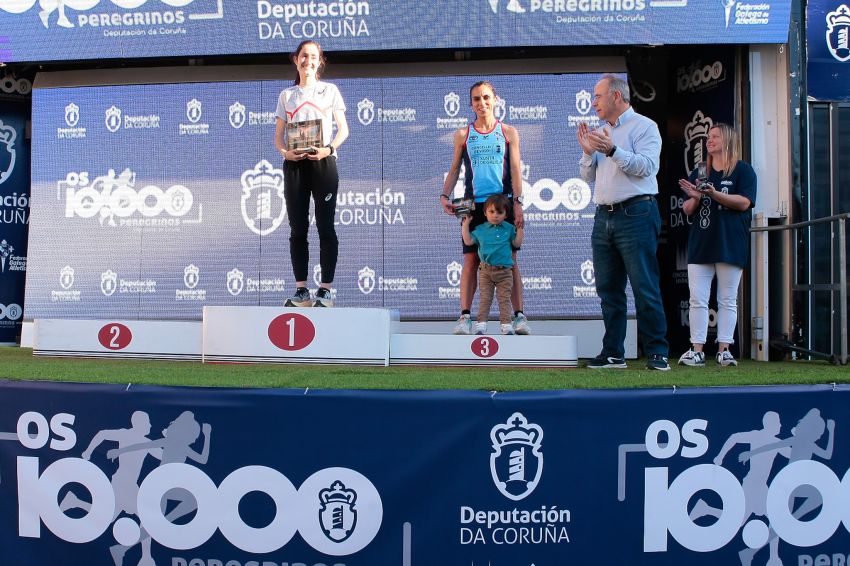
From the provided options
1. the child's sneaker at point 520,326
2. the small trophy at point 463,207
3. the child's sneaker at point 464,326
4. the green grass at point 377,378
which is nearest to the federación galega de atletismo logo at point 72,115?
the green grass at point 377,378

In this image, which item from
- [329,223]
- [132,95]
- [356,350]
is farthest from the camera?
[132,95]

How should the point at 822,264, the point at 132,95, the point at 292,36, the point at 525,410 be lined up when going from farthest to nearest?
1. the point at 132,95
2. the point at 292,36
3. the point at 822,264
4. the point at 525,410

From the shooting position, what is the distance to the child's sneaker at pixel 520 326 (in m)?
4.46

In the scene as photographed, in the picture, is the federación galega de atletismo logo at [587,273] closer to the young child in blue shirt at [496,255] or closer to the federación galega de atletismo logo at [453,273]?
the federación galega de atletismo logo at [453,273]

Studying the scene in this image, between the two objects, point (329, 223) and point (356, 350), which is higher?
point (329, 223)

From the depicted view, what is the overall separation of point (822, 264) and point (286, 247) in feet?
15.1

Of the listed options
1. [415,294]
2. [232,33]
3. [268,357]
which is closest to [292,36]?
[232,33]

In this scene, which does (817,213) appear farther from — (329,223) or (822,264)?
(329,223)

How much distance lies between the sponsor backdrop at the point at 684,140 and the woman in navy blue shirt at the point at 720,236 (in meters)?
2.06

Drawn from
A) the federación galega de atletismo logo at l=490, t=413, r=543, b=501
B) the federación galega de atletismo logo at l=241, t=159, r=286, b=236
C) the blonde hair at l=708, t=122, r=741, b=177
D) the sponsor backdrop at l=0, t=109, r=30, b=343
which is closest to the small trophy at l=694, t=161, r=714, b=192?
the blonde hair at l=708, t=122, r=741, b=177

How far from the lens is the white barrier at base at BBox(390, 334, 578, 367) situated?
13.4 ft

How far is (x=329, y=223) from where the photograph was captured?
4.62 meters

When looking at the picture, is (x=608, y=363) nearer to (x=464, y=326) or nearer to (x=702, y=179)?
(x=464, y=326)

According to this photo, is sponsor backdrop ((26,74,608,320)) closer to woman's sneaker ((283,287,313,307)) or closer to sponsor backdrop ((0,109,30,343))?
sponsor backdrop ((0,109,30,343))
